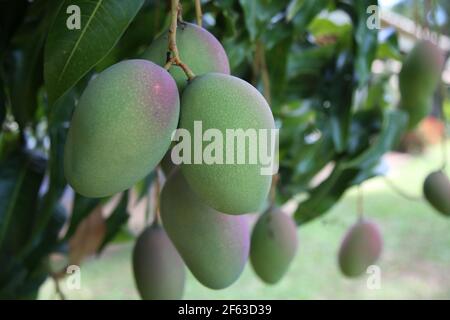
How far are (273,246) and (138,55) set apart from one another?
0.28m

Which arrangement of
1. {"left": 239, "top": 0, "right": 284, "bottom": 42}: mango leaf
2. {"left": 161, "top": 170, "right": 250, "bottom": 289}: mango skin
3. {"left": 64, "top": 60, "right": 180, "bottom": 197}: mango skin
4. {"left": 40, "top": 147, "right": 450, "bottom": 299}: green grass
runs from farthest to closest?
1. {"left": 40, "top": 147, "right": 450, "bottom": 299}: green grass
2. {"left": 239, "top": 0, "right": 284, "bottom": 42}: mango leaf
3. {"left": 161, "top": 170, "right": 250, "bottom": 289}: mango skin
4. {"left": 64, "top": 60, "right": 180, "bottom": 197}: mango skin

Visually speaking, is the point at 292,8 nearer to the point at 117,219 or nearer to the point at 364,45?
the point at 364,45

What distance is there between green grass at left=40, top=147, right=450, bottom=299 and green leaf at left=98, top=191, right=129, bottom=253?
0.46ft

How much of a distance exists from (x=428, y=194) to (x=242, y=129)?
0.57 m

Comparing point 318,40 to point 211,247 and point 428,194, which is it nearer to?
point 428,194

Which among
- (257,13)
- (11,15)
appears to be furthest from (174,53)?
(11,15)

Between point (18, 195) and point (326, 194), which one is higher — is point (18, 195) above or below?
above

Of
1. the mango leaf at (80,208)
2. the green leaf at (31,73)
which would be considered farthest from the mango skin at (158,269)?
the green leaf at (31,73)

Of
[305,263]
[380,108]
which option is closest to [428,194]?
[380,108]

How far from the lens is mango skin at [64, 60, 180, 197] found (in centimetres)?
34

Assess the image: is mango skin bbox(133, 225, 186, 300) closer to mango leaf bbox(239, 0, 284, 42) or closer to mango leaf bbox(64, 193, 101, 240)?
mango leaf bbox(64, 193, 101, 240)

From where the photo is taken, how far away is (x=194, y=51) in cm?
41

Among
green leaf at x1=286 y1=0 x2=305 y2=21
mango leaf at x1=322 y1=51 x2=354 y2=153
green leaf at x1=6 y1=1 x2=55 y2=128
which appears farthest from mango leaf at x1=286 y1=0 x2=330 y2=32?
green leaf at x1=6 y1=1 x2=55 y2=128

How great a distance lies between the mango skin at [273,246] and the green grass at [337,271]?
262mm
